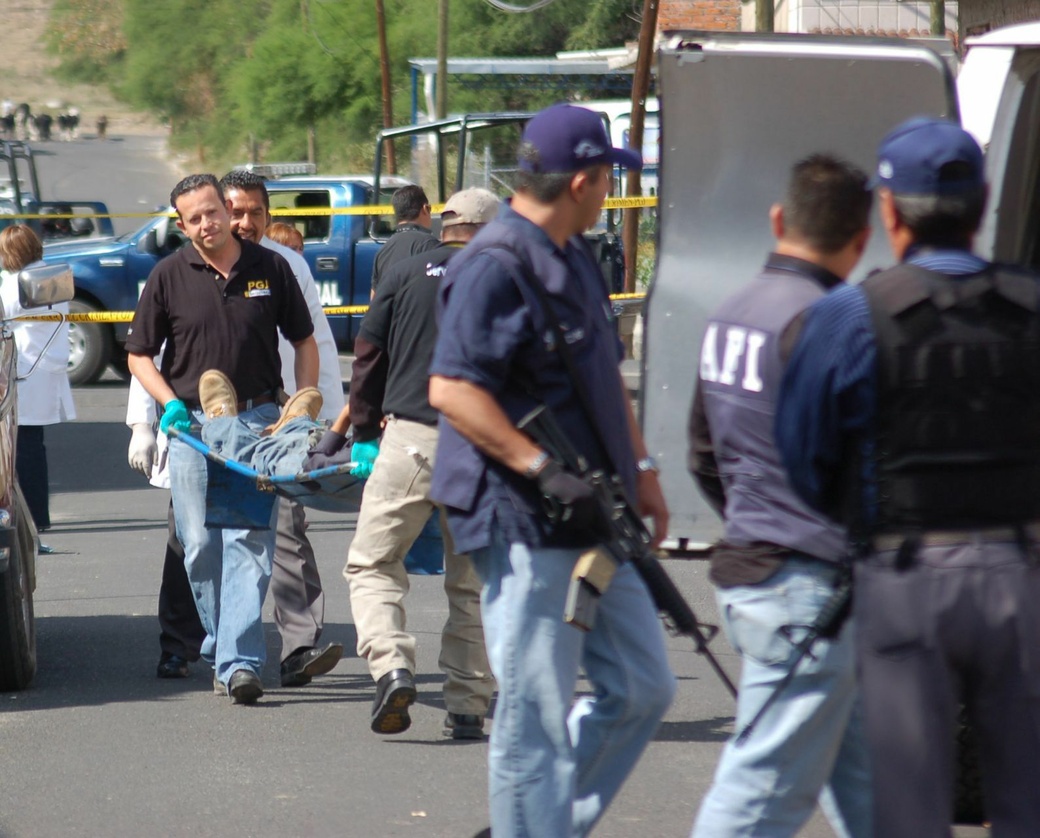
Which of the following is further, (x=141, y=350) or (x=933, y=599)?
(x=141, y=350)

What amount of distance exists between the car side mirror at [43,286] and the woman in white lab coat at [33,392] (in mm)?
3254

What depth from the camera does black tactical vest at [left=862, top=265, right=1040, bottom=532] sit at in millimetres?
2893

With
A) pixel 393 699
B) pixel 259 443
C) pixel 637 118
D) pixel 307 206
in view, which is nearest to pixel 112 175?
pixel 637 118

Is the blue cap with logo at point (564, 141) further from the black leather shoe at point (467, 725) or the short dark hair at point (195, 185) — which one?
the short dark hair at point (195, 185)

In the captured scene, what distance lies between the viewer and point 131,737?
572cm

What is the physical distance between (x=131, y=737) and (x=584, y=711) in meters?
2.48

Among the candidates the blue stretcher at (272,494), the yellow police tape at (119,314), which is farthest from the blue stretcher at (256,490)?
the yellow police tape at (119,314)

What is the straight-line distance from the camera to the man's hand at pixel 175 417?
601 centimetres

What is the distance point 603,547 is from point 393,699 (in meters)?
2.00

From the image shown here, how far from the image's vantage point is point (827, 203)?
3.41 m

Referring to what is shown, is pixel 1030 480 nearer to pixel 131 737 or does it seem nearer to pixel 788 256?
pixel 788 256

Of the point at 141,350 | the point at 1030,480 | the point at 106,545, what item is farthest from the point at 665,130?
the point at 106,545

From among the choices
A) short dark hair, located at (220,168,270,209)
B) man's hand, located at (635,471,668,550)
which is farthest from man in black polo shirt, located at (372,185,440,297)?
man's hand, located at (635,471,668,550)

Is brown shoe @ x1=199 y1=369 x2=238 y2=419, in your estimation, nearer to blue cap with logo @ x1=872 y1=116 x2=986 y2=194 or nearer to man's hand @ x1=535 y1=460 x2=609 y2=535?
man's hand @ x1=535 y1=460 x2=609 y2=535
